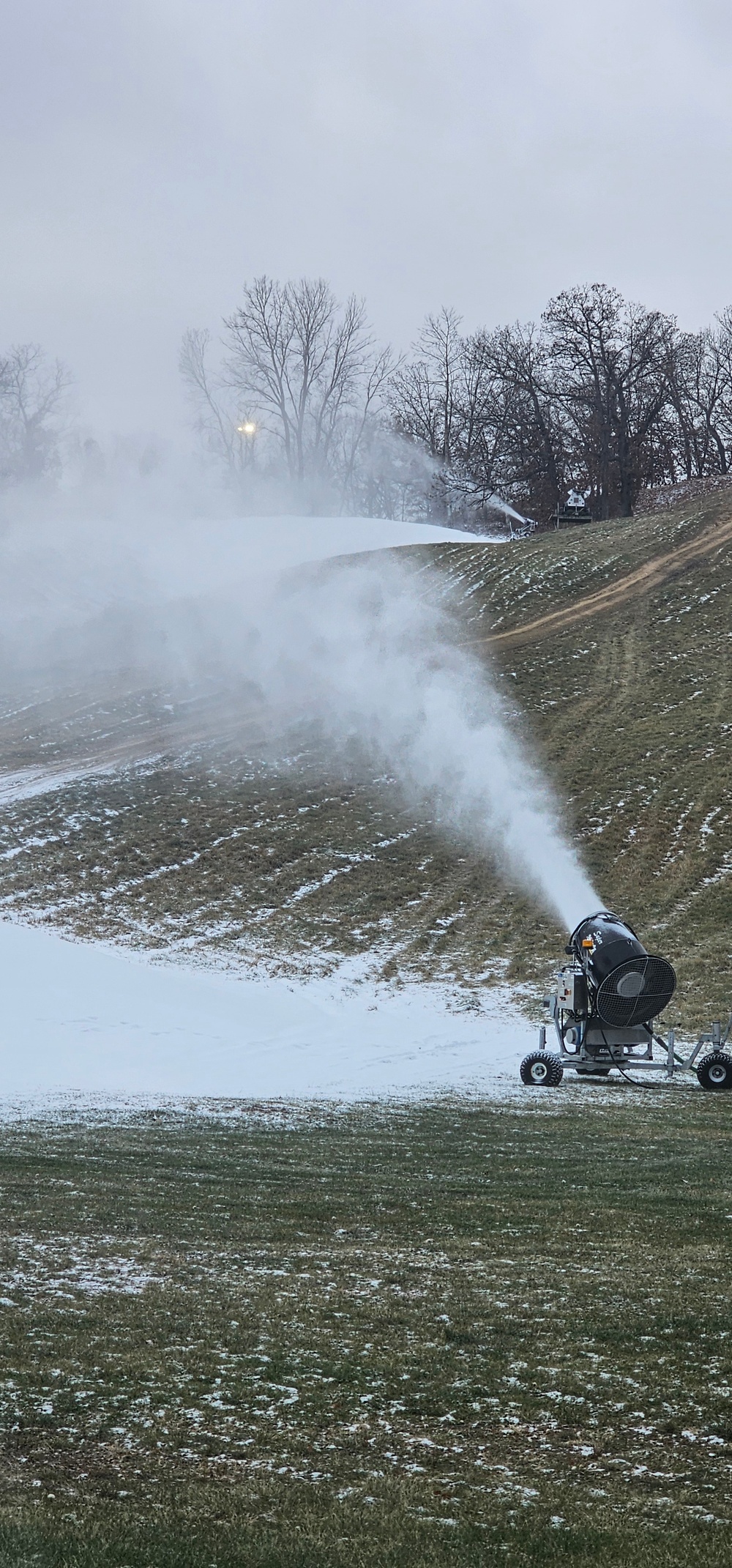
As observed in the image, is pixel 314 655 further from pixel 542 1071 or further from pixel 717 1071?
pixel 717 1071

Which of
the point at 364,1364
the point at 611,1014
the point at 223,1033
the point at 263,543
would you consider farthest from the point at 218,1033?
the point at 263,543

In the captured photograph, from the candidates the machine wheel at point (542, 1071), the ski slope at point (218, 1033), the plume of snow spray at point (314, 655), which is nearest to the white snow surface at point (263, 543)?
the plume of snow spray at point (314, 655)

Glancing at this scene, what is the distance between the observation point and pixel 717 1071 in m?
13.4

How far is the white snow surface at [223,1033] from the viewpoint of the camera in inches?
553

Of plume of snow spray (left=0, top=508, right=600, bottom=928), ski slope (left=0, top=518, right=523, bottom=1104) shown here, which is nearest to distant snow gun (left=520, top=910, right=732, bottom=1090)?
ski slope (left=0, top=518, right=523, bottom=1104)

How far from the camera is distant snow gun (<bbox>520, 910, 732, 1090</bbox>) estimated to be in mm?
13469

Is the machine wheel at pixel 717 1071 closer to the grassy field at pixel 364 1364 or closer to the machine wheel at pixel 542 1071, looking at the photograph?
the machine wheel at pixel 542 1071

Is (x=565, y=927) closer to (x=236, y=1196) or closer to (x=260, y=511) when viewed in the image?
(x=236, y=1196)

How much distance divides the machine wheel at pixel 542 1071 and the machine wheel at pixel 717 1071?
1.53m

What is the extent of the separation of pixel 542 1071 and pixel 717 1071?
1855 mm

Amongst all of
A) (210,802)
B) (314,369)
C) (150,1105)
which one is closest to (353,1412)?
(150,1105)

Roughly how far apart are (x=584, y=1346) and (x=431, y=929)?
17.0 meters

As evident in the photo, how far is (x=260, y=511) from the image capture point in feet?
236

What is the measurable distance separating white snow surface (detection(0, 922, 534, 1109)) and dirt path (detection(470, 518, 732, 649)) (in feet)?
79.7
